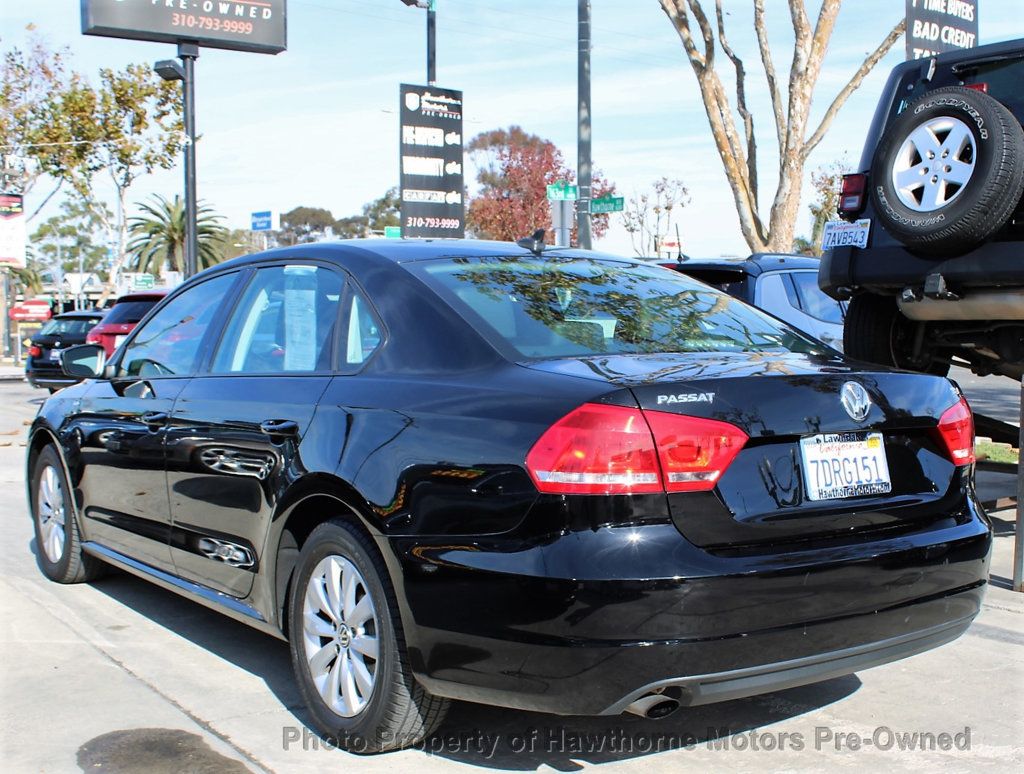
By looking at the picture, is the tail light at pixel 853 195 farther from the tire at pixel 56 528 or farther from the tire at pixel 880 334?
the tire at pixel 56 528

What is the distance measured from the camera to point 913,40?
11000mm

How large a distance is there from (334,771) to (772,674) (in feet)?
4.49

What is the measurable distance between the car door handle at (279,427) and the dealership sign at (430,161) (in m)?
16.4

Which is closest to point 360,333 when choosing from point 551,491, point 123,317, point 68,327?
point 551,491

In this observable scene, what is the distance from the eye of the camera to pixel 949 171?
5.43 metres

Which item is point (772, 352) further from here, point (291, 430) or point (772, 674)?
point (291, 430)

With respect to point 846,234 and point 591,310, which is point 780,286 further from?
point 591,310

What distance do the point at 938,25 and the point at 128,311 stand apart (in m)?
10.6

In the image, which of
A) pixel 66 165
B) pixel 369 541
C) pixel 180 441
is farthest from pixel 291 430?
pixel 66 165

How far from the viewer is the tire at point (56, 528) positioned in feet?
18.8

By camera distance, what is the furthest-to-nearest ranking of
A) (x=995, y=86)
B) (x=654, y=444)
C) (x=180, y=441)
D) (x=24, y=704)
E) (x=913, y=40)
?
(x=913, y=40), (x=995, y=86), (x=180, y=441), (x=24, y=704), (x=654, y=444)

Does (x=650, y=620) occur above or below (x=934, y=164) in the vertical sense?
below

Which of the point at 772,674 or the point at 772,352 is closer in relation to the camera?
the point at 772,674

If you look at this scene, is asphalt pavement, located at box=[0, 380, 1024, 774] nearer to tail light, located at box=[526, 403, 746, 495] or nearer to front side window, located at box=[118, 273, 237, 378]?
tail light, located at box=[526, 403, 746, 495]
